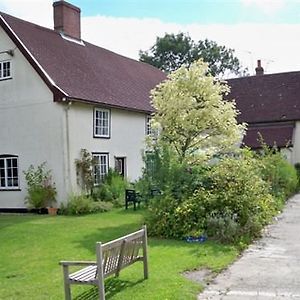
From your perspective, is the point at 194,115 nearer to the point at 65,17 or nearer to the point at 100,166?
the point at 100,166

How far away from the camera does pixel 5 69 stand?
21078 mm

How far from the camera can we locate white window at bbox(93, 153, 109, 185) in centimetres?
2125

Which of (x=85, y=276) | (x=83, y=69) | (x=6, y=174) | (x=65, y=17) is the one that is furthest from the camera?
(x=65, y=17)

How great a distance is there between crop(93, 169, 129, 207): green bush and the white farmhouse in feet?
2.41

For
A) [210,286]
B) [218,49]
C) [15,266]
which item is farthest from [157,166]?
[218,49]

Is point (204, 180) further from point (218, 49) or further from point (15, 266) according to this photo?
point (218, 49)

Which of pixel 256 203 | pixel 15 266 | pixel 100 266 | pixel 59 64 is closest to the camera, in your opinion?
pixel 100 266

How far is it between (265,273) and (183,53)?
175 ft

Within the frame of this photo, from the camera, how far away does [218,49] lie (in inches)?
2363

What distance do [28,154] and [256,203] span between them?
37.7ft

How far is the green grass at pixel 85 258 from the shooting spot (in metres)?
7.39

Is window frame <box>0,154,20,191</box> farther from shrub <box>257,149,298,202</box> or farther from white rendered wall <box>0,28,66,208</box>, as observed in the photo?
shrub <box>257,149,298,202</box>

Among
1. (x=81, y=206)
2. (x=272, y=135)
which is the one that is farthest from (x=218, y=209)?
(x=272, y=135)

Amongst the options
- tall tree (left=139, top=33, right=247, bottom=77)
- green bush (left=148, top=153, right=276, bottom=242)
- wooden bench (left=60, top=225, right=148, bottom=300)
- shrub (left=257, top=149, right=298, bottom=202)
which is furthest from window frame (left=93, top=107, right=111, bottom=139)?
tall tree (left=139, top=33, right=247, bottom=77)
